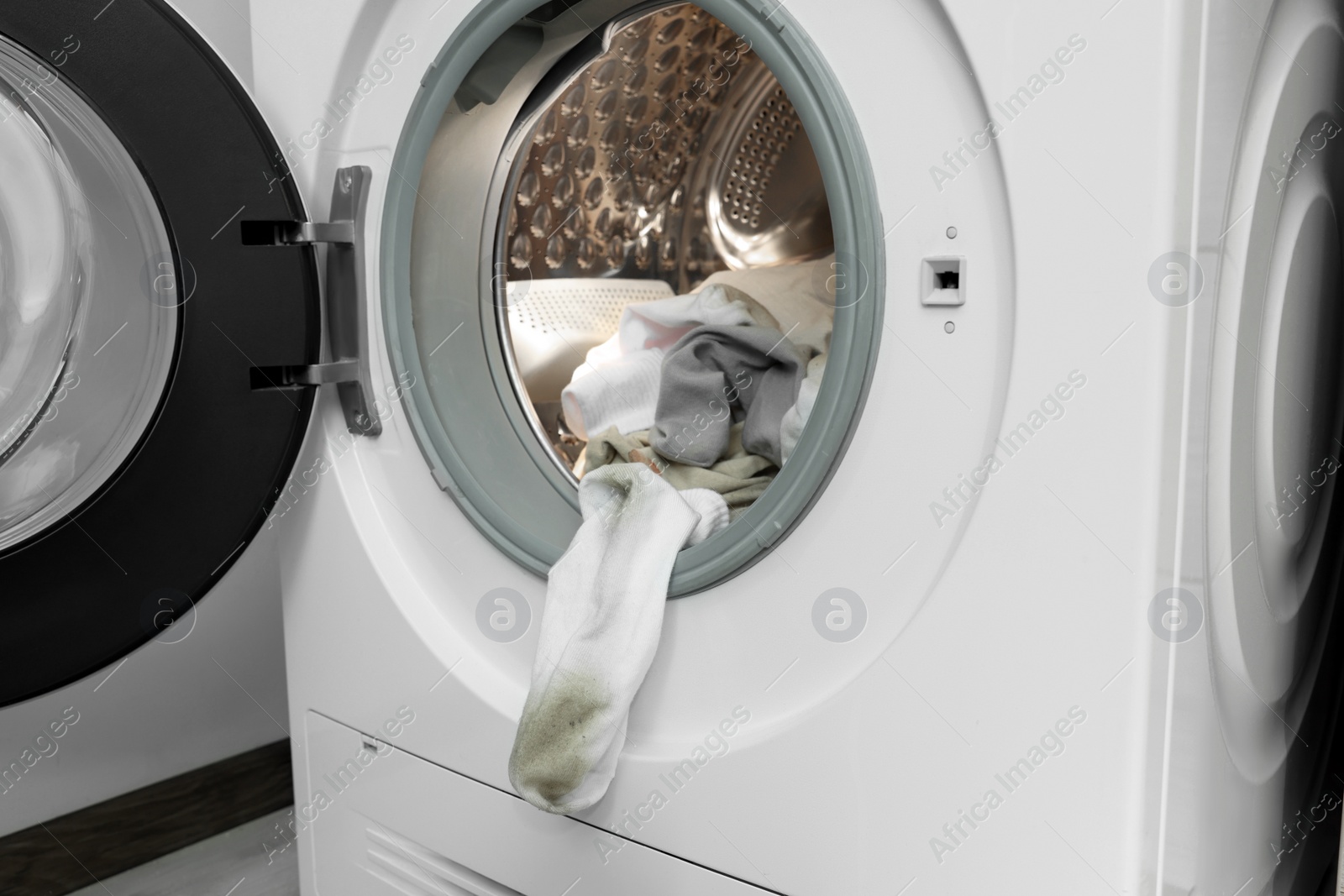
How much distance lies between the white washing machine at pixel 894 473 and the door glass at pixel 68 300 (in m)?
0.11

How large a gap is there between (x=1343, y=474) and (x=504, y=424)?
0.86m

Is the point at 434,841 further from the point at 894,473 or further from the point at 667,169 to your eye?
the point at 667,169

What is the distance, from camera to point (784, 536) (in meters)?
0.70

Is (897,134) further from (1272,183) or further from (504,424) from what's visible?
(504,424)

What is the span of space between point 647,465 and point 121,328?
1.51 feet

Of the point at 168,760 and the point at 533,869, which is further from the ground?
the point at 533,869

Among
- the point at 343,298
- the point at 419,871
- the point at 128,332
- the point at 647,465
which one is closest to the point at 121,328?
the point at 128,332

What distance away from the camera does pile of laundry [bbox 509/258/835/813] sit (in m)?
0.76

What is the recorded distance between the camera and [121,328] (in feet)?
2.80

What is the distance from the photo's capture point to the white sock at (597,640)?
76 centimetres

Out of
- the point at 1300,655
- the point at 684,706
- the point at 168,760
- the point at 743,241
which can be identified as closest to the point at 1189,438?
the point at 684,706

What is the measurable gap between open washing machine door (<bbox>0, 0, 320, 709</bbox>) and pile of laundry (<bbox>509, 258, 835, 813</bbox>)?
32cm

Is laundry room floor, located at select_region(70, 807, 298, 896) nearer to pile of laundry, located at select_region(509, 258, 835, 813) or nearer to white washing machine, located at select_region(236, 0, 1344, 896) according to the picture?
white washing machine, located at select_region(236, 0, 1344, 896)

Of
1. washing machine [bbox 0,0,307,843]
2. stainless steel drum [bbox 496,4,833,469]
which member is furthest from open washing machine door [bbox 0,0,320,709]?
stainless steel drum [bbox 496,4,833,469]
